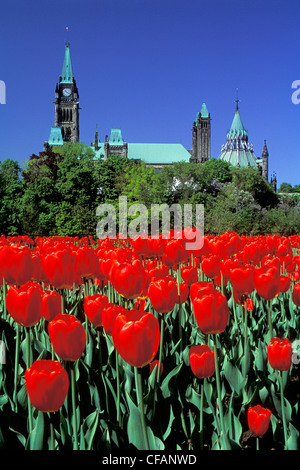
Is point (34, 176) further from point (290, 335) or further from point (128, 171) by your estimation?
point (290, 335)

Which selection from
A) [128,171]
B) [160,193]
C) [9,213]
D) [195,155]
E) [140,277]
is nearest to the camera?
[140,277]

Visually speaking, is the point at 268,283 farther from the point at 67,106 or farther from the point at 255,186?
the point at 67,106

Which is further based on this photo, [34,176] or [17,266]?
[34,176]

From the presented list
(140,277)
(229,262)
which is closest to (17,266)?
(140,277)

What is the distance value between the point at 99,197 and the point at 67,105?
208 ft

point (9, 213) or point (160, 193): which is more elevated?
point (160, 193)

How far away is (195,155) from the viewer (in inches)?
4198

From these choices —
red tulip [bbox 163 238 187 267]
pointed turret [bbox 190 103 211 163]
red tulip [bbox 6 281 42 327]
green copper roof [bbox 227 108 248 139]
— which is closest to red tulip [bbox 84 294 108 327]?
red tulip [bbox 6 281 42 327]

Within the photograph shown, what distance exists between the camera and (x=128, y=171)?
134ft

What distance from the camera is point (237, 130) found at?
98625mm

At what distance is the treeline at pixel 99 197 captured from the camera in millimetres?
30703

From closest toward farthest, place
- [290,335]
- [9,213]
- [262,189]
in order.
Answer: [290,335]
[9,213]
[262,189]
